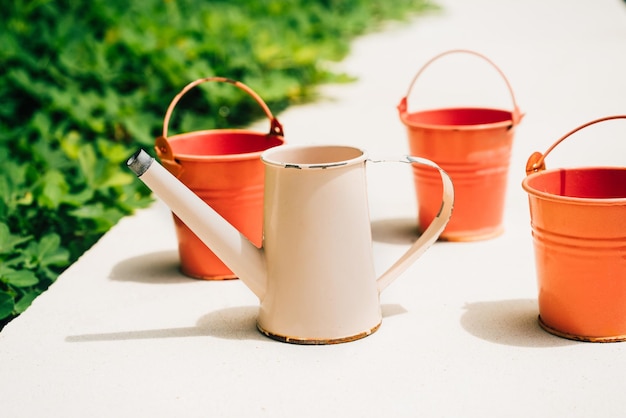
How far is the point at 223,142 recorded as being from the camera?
2500 millimetres

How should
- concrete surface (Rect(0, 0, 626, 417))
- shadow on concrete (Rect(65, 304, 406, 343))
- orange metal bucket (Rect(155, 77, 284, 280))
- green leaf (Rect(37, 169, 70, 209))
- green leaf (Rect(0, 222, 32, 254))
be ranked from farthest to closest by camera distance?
green leaf (Rect(37, 169, 70, 209)), green leaf (Rect(0, 222, 32, 254)), orange metal bucket (Rect(155, 77, 284, 280)), shadow on concrete (Rect(65, 304, 406, 343)), concrete surface (Rect(0, 0, 626, 417))

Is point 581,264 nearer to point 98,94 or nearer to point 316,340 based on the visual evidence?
point 316,340

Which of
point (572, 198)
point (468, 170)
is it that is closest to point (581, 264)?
point (572, 198)

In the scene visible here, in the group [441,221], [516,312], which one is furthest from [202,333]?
[516,312]

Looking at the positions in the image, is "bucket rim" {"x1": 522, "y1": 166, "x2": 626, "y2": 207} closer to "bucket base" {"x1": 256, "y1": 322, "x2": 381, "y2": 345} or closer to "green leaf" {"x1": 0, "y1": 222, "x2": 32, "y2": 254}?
"bucket base" {"x1": 256, "y1": 322, "x2": 381, "y2": 345}

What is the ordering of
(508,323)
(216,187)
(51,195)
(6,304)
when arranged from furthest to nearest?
(51,195) < (216,187) < (6,304) < (508,323)

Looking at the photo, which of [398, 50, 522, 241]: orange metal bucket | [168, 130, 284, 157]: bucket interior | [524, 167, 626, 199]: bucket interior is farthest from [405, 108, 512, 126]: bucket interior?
[524, 167, 626, 199]: bucket interior

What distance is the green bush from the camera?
8.66 feet

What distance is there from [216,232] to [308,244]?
8.9 inches

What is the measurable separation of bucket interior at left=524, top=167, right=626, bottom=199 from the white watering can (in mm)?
321

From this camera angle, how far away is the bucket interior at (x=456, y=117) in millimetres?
2699

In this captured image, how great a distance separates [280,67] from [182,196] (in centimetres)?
284

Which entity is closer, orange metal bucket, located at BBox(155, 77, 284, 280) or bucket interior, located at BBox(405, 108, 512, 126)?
orange metal bucket, located at BBox(155, 77, 284, 280)

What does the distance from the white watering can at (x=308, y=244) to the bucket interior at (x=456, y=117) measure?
86 centimetres
